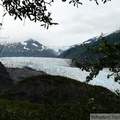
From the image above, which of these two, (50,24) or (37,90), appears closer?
(50,24)

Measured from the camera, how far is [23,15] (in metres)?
9.92

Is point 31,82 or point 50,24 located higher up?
point 50,24

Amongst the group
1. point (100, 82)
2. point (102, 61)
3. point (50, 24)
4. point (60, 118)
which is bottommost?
point (100, 82)

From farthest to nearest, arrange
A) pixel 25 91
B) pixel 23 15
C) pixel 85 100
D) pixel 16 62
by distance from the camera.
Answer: pixel 16 62 < pixel 25 91 < pixel 85 100 < pixel 23 15

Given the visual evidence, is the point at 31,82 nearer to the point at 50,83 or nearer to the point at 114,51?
the point at 50,83

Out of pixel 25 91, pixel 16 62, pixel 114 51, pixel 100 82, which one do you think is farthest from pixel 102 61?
pixel 16 62

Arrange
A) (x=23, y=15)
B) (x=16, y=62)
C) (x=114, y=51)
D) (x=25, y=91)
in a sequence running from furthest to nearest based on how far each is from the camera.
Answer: (x=16, y=62) < (x=25, y=91) < (x=114, y=51) < (x=23, y=15)

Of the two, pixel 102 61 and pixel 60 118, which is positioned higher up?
pixel 102 61

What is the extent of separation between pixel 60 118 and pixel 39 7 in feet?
15.7

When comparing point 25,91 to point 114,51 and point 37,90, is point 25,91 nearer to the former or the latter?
point 37,90

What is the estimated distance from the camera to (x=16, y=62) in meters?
156

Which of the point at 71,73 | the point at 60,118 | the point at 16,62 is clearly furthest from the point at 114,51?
the point at 16,62

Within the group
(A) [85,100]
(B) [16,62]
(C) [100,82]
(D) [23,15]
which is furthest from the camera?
(B) [16,62]

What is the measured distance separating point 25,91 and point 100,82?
64.5 m
